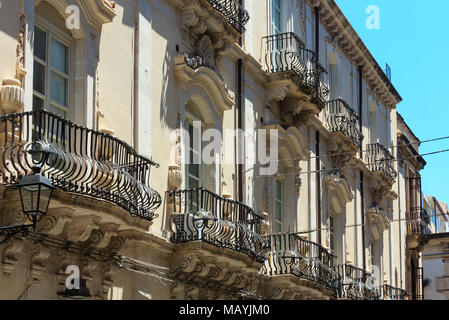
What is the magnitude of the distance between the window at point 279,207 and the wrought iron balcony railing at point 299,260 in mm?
648

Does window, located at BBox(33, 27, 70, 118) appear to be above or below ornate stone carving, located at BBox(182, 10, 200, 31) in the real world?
below

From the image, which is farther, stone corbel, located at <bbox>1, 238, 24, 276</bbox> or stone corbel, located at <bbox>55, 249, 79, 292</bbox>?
stone corbel, located at <bbox>55, 249, 79, 292</bbox>

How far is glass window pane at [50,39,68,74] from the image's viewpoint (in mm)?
12945

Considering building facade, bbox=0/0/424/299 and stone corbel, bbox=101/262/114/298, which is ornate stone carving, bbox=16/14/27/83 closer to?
building facade, bbox=0/0/424/299

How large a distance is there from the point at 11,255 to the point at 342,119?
45.7 ft

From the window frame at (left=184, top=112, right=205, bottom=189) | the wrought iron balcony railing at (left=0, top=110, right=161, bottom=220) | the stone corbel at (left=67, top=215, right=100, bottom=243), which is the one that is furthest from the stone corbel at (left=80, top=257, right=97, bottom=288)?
the window frame at (left=184, top=112, right=205, bottom=189)

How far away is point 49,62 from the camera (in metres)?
12.8

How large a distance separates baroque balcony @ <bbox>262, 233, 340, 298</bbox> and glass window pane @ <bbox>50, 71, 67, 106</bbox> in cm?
671

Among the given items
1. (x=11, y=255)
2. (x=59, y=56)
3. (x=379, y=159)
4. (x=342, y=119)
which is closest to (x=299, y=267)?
(x=342, y=119)

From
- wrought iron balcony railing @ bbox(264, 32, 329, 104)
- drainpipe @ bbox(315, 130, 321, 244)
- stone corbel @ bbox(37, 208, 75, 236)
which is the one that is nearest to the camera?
stone corbel @ bbox(37, 208, 75, 236)

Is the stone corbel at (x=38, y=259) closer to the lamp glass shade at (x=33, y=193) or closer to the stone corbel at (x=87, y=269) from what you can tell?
the stone corbel at (x=87, y=269)

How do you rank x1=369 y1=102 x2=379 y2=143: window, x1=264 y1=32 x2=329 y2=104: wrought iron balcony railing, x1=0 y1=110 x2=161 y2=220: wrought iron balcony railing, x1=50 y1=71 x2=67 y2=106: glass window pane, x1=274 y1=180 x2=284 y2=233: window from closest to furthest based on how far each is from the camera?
x1=0 y1=110 x2=161 y2=220: wrought iron balcony railing
x1=50 y1=71 x2=67 y2=106: glass window pane
x1=264 y1=32 x2=329 y2=104: wrought iron balcony railing
x1=274 y1=180 x2=284 y2=233: window
x1=369 y1=102 x2=379 y2=143: window
